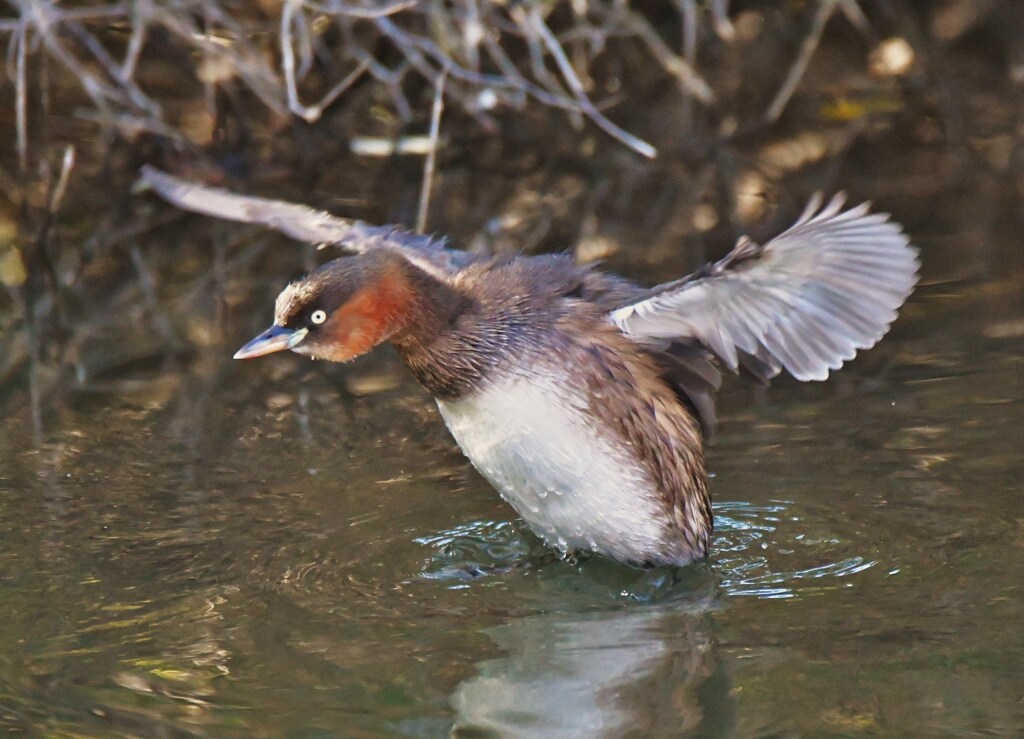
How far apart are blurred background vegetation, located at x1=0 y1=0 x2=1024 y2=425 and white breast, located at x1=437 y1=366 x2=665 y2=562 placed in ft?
8.47

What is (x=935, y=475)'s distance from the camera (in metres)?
5.97

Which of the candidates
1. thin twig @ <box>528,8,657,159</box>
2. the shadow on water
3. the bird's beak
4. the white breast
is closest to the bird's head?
the bird's beak

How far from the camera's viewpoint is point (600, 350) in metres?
5.48

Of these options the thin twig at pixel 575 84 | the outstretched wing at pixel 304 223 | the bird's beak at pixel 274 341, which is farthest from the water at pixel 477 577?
the thin twig at pixel 575 84

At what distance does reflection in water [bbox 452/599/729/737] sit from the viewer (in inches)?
172

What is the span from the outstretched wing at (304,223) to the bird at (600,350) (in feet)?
2.09

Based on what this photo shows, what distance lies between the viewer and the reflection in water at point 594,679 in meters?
4.36

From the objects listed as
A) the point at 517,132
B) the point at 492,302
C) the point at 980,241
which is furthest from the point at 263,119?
the point at 492,302

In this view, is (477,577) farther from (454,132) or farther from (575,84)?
(454,132)

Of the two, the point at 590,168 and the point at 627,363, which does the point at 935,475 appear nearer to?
the point at 627,363

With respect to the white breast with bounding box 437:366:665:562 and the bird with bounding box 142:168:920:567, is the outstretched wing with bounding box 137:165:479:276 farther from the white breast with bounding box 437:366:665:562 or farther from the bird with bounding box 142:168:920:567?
the white breast with bounding box 437:366:665:562

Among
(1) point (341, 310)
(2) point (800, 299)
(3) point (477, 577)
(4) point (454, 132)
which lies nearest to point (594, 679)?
(3) point (477, 577)

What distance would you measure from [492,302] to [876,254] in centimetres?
134

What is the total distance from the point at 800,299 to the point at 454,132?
6.22 m
